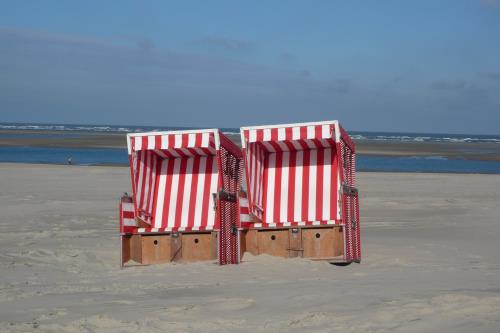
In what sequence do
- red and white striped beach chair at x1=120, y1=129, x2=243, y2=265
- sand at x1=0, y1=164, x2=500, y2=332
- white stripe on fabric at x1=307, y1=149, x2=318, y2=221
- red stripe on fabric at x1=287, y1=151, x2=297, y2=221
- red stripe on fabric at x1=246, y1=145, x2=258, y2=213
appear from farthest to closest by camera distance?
red stripe on fabric at x1=287, y1=151, x2=297, y2=221, white stripe on fabric at x1=307, y1=149, x2=318, y2=221, red stripe on fabric at x1=246, y1=145, x2=258, y2=213, red and white striped beach chair at x1=120, y1=129, x2=243, y2=265, sand at x1=0, y1=164, x2=500, y2=332

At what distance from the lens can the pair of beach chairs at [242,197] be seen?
11516 mm

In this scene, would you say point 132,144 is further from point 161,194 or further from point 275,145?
point 275,145

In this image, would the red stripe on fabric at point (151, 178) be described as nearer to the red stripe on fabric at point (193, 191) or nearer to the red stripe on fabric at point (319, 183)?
the red stripe on fabric at point (193, 191)

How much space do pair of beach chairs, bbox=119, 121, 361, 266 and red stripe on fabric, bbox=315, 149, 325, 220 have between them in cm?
2

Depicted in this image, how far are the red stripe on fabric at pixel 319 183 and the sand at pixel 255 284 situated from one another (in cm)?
99

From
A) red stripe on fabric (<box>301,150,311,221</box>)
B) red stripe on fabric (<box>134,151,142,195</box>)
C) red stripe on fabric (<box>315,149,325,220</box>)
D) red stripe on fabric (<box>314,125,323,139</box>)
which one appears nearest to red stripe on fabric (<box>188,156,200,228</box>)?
red stripe on fabric (<box>134,151,142,195</box>)

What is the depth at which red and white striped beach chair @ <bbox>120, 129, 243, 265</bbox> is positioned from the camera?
11453 millimetres

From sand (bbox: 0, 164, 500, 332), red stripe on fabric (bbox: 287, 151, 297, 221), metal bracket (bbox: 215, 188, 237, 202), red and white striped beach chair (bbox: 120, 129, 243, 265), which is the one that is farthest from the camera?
red stripe on fabric (bbox: 287, 151, 297, 221)

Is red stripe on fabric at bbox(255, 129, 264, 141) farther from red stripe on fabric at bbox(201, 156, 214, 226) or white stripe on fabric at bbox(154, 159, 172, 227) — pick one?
white stripe on fabric at bbox(154, 159, 172, 227)

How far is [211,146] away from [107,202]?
31.4 ft

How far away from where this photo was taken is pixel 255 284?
30.2ft

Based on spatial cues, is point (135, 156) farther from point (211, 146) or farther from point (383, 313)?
point (383, 313)

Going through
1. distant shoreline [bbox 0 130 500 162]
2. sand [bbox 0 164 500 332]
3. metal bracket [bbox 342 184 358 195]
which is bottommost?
sand [bbox 0 164 500 332]

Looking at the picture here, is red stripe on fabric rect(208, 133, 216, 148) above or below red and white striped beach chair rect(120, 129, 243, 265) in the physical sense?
above
